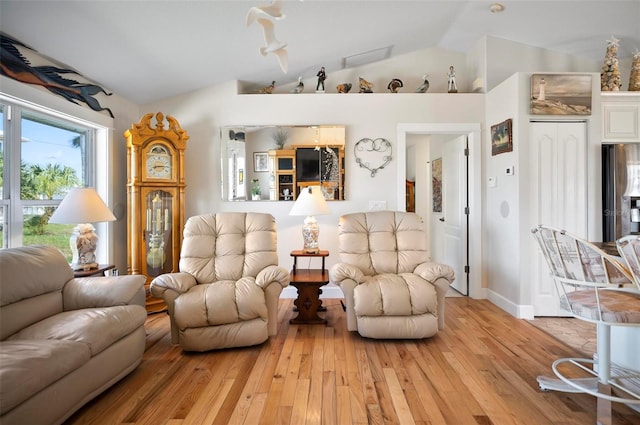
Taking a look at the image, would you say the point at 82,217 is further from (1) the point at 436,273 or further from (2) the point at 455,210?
(2) the point at 455,210

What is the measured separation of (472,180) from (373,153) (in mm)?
1220

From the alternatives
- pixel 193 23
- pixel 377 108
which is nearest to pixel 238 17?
pixel 193 23

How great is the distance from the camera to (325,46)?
348 centimetres

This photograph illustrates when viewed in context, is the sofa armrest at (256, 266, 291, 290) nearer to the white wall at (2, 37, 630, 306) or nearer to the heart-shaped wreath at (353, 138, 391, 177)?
the white wall at (2, 37, 630, 306)

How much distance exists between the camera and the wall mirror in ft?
12.8

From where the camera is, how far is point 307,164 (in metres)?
3.90

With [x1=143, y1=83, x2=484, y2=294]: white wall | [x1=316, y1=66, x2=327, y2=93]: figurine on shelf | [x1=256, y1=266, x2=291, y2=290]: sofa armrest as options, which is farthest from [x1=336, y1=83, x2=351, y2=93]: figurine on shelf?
[x1=256, y1=266, x2=291, y2=290]: sofa armrest

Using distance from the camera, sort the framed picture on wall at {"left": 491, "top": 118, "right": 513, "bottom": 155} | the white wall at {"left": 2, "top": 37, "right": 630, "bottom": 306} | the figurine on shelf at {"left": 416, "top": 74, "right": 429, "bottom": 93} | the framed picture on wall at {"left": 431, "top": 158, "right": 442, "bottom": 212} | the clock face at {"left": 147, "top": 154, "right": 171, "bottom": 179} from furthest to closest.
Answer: the framed picture on wall at {"left": 431, "top": 158, "right": 442, "bottom": 212} → the figurine on shelf at {"left": 416, "top": 74, "right": 429, "bottom": 93} → the white wall at {"left": 2, "top": 37, "right": 630, "bottom": 306} → the clock face at {"left": 147, "top": 154, "right": 171, "bottom": 179} → the framed picture on wall at {"left": 491, "top": 118, "right": 513, "bottom": 155}

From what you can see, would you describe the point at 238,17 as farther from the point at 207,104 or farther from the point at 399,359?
the point at 399,359

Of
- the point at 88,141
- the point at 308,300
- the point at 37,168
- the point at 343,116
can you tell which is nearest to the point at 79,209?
the point at 37,168

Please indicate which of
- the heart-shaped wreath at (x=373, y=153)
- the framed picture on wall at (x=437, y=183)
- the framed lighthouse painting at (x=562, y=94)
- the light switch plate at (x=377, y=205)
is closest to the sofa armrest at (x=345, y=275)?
the light switch plate at (x=377, y=205)

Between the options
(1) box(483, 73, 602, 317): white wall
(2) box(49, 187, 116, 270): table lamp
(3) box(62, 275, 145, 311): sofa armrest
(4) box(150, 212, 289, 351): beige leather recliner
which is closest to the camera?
(3) box(62, 275, 145, 311): sofa armrest

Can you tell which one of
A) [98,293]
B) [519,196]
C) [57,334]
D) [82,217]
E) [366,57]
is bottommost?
[57,334]

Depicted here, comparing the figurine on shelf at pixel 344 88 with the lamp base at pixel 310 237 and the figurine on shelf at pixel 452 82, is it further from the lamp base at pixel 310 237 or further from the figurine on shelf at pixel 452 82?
the lamp base at pixel 310 237
